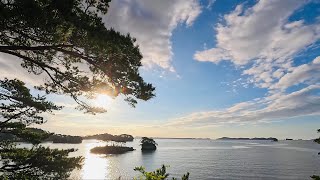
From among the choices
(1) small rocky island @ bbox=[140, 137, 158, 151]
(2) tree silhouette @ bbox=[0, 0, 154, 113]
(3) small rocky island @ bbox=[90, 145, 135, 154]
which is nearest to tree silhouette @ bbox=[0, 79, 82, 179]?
(2) tree silhouette @ bbox=[0, 0, 154, 113]

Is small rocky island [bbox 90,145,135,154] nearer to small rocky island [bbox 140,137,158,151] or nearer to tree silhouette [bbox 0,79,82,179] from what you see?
small rocky island [bbox 140,137,158,151]

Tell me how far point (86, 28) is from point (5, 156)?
35.0ft

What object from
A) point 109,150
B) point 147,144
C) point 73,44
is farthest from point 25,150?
point 147,144

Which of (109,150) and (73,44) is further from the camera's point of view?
(109,150)

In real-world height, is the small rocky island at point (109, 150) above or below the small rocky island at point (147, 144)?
below

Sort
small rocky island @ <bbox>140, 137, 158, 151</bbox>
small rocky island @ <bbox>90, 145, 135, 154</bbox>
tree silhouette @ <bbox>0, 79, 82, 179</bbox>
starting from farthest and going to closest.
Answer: small rocky island @ <bbox>140, 137, 158, 151</bbox> → small rocky island @ <bbox>90, 145, 135, 154</bbox> → tree silhouette @ <bbox>0, 79, 82, 179</bbox>

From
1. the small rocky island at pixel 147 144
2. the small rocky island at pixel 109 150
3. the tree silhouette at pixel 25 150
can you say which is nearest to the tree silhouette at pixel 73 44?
the tree silhouette at pixel 25 150

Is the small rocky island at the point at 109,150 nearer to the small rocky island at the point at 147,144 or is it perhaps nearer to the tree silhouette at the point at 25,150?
the small rocky island at the point at 147,144

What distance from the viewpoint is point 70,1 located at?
10.5m

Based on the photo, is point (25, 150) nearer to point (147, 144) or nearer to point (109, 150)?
point (109, 150)

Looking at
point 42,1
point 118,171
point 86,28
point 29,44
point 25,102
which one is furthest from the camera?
point 118,171

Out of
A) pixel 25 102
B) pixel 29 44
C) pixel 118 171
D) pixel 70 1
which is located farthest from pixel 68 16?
pixel 118 171

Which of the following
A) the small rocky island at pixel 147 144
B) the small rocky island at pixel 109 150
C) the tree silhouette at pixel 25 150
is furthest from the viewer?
the small rocky island at pixel 147 144

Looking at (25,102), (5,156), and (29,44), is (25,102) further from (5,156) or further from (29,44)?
(29,44)
